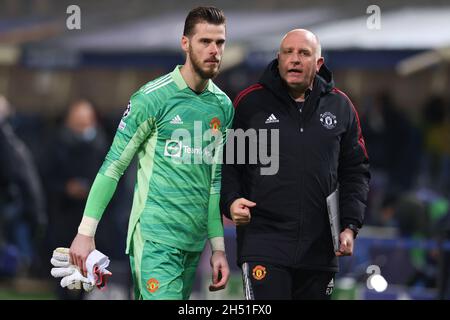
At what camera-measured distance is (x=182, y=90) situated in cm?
766

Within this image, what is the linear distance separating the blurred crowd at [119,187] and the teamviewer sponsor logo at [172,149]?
503 cm

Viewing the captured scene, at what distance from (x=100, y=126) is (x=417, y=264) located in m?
6.61

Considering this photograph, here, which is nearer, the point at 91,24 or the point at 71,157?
the point at 71,157

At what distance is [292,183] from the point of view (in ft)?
25.0

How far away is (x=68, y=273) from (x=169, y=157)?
3.02ft

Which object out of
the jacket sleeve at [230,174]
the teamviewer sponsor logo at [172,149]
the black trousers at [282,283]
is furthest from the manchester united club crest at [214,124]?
the black trousers at [282,283]

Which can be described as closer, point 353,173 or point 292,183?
point 292,183

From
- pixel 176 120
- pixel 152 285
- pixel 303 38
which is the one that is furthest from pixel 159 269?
pixel 303 38

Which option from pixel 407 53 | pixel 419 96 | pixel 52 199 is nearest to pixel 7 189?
pixel 52 199

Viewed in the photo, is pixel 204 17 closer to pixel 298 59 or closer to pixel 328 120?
pixel 298 59

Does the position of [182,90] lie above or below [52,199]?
above
